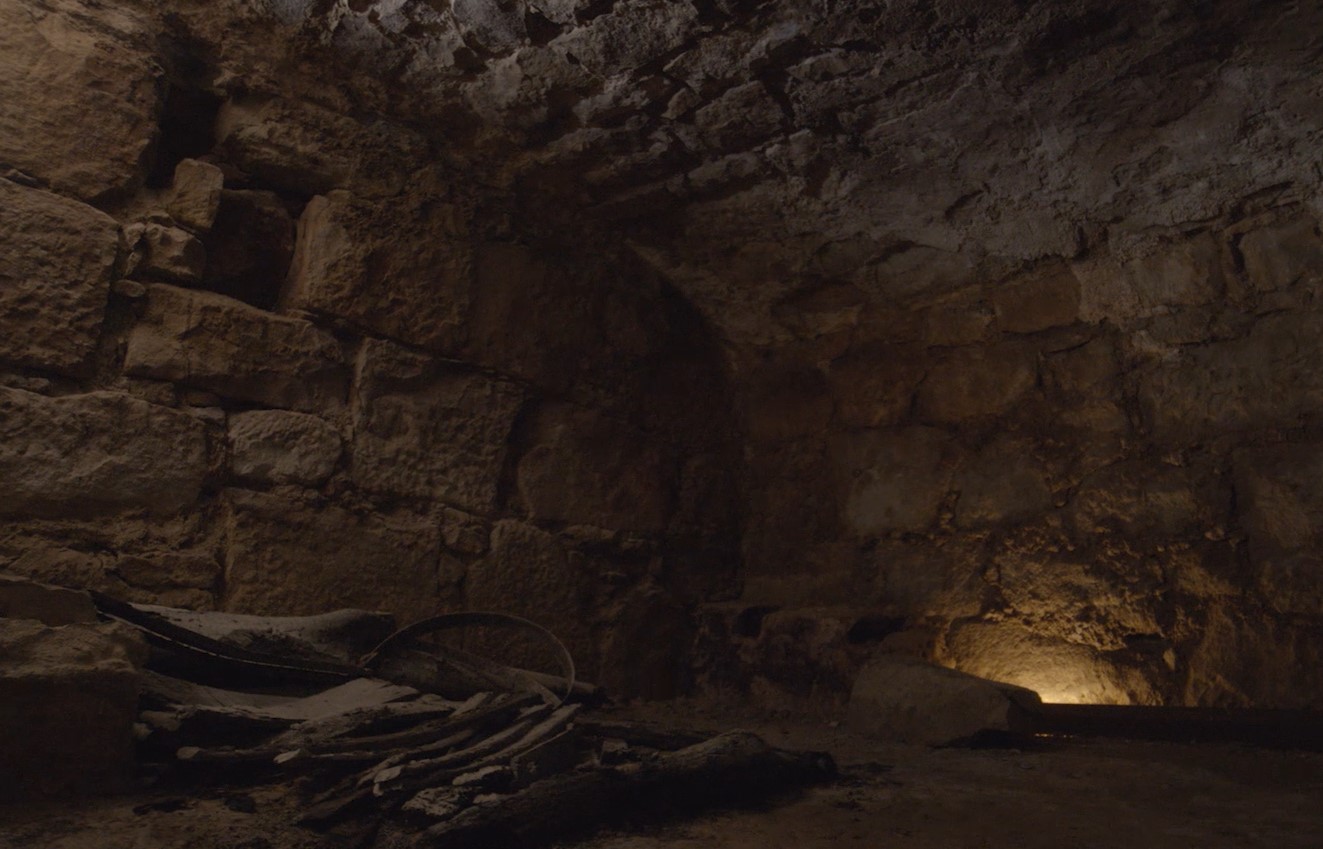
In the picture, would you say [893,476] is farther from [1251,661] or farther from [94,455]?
[94,455]

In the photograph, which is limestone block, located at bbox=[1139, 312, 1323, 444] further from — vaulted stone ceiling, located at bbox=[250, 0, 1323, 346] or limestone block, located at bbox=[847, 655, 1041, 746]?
limestone block, located at bbox=[847, 655, 1041, 746]

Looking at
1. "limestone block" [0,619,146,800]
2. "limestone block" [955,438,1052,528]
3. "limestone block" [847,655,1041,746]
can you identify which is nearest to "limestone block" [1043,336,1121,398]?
"limestone block" [955,438,1052,528]

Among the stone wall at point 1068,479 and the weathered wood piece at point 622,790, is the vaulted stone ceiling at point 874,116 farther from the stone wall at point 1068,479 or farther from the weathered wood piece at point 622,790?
the weathered wood piece at point 622,790

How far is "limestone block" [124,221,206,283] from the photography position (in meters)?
2.43

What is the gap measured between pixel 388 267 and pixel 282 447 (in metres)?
0.64

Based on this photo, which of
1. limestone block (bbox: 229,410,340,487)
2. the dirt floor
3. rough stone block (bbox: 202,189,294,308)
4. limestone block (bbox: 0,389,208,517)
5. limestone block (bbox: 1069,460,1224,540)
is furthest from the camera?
limestone block (bbox: 1069,460,1224,540)

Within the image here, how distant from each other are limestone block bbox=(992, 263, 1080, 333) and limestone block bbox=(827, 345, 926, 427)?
347mm

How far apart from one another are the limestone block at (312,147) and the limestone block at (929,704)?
2.07m

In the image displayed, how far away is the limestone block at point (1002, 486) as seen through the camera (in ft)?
10.5

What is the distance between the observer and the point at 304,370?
8.83 feet

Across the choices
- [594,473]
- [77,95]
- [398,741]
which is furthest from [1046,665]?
[77,95]

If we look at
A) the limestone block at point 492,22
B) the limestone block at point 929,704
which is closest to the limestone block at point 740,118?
the limestone block at point 492,22

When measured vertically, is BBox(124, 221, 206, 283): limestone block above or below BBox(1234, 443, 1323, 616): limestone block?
above

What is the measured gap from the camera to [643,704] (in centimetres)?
329
